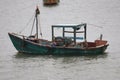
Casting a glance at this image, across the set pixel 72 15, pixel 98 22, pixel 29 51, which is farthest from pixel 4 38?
pixel 72 15

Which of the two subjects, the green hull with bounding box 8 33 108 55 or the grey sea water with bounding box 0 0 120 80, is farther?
the green hull with bounding box 8 33 108 55

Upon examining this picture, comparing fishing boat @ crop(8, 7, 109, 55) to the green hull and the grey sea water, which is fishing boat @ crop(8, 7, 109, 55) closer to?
the green hull

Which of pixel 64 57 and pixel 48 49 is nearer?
pixel 64 57

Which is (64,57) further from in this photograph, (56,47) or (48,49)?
(48,49)

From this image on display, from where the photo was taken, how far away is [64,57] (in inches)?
1895

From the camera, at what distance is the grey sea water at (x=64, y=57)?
4281 cm

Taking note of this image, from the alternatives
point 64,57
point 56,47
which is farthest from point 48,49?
point 64,57

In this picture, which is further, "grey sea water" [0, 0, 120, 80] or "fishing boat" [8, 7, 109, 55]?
"fishing boat" [8, 7, 109, 55]

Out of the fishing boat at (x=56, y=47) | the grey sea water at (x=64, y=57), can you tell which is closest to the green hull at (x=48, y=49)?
the fishing boat at (x=56, y=47)

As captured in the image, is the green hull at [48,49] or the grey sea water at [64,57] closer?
the grey sea water at [64,57]

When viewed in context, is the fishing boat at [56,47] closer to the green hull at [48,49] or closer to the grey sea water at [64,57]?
the green hull at [48,49]

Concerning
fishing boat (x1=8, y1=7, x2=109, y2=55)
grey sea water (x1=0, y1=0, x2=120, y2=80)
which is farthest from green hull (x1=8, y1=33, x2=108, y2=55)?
grey sea water (x1=0, y1=0, x2=120, y2=80)

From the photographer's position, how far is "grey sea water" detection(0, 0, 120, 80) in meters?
42.8

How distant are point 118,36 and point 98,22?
1246 centimetres
